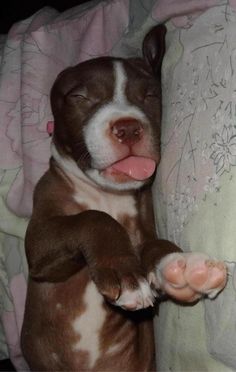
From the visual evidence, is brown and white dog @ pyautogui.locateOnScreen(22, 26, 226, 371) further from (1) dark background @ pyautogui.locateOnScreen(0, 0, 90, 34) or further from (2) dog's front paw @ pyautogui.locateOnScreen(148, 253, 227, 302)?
(1) dark background @ pyautogui.locateOnScreen(0, 0, 90, 34)

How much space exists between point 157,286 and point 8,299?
1.16 meters

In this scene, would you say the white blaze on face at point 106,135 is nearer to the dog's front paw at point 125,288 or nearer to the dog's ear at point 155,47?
the dog's ear at point 155,47

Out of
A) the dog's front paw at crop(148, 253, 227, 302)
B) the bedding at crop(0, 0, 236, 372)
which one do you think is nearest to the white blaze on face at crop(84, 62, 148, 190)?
the bedding at crop(0, 0, 236, 372)

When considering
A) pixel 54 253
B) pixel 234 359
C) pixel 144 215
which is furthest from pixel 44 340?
pixel 234 359

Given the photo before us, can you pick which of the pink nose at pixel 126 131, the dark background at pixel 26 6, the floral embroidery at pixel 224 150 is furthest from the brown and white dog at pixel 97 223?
the dark background at pixel 26 6

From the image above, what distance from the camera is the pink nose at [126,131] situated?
80.4 inches

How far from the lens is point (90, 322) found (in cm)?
232

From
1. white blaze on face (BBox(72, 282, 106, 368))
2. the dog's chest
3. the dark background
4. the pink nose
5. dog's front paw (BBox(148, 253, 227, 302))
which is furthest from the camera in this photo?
the dark background

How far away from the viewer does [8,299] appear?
2.93 m

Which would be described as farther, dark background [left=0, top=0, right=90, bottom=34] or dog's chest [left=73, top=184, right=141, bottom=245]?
dark background [left=0, top=0, right=90, bottom=34]

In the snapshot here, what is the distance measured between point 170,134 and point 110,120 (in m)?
0.21

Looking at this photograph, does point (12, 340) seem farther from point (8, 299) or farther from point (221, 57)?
point (221, 57)

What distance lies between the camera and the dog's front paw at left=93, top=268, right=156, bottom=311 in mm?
1839

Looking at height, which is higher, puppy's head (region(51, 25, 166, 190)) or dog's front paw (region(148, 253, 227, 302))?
puppy's head (region(51, 25, 166, 190))
